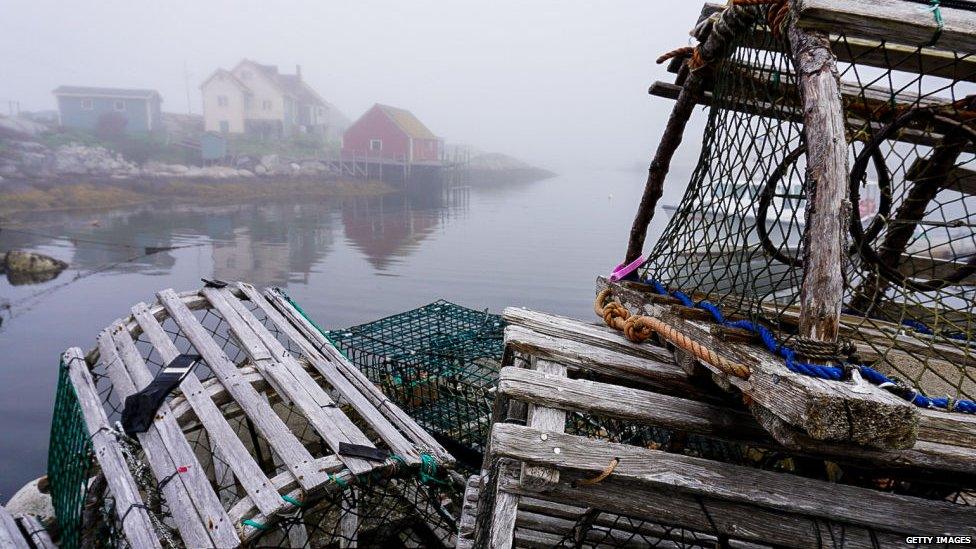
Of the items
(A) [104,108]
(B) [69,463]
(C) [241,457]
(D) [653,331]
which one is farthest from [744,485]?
(A) [104,108]

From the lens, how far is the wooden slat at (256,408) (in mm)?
2330

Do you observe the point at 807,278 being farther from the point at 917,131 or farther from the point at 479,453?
the point at 479,453

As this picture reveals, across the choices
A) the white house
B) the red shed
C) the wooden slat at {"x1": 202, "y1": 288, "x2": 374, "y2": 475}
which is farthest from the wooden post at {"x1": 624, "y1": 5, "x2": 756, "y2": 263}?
the white house

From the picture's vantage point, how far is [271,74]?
49781 mm

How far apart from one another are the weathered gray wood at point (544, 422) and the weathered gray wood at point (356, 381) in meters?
0.89

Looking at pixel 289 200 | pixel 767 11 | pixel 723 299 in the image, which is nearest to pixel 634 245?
pixel 723 299

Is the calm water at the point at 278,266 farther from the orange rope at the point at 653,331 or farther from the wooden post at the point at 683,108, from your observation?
the wooden post at the point at 683,108

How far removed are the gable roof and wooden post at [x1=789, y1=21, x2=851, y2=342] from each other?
45.7 meters

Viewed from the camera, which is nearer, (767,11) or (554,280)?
(767,11)

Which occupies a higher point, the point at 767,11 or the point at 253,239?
the point at 767,11

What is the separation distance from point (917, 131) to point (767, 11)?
5.08 feet

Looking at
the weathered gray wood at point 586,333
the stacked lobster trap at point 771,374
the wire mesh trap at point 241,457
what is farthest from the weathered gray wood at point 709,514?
the wire mesh trap at point 241,457

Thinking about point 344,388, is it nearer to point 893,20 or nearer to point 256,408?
point 256,408

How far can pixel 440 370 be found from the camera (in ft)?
13.8
